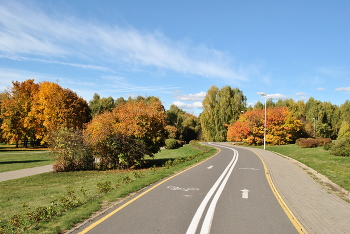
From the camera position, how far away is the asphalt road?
233 inches

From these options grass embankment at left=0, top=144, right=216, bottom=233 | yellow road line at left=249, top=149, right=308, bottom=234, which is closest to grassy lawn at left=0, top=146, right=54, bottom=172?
grass embankment at left=0, top=144, right=216, bottom=233

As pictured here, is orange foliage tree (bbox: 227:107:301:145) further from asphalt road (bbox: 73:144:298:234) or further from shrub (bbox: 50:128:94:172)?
asphalt road (bbox: 73:144:298:234)

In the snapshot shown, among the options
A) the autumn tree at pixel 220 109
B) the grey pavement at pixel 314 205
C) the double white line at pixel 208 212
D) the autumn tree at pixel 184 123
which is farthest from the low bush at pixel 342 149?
the autumn tree at pixel 184 123

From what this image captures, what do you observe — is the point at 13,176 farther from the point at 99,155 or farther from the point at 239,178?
the point at 239,178

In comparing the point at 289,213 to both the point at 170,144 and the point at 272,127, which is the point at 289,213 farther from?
the point at 170,144

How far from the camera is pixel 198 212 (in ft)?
23.6

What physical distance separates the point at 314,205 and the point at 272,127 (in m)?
38.8

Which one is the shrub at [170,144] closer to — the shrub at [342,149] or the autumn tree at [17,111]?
the autumn tree at [17,111]

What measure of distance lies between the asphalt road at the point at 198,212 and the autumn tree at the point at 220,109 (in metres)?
53.5

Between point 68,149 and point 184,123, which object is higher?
point 184,123

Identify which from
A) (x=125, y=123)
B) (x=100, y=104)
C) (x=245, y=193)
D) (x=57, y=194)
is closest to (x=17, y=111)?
(x=100, y=104)

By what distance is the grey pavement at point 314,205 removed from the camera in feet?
21.0

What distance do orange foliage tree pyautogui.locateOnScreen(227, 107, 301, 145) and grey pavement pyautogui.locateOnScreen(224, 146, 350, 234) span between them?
110 ft

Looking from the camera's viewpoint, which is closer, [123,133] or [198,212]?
[198,212]
